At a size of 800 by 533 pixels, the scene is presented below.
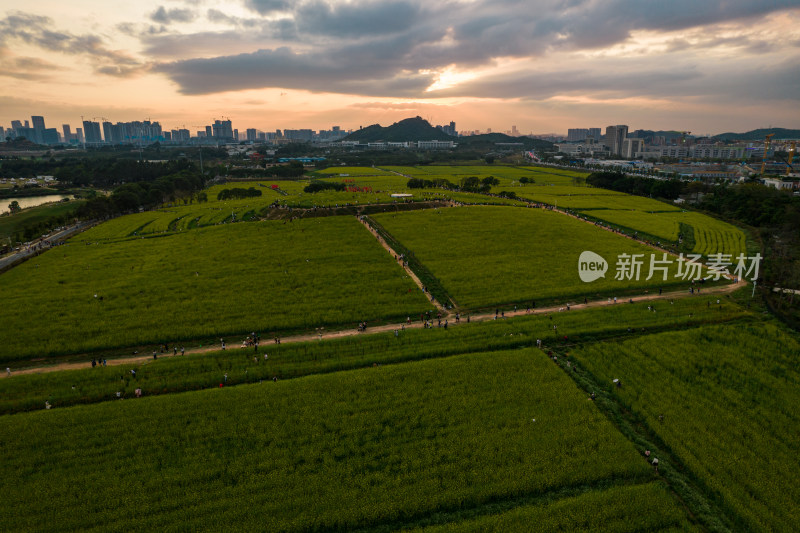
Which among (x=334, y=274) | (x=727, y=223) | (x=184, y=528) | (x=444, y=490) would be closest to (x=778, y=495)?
(x=444, y=490)

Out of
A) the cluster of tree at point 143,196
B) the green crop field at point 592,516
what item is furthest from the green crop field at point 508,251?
the cluster of tree at point 143,196

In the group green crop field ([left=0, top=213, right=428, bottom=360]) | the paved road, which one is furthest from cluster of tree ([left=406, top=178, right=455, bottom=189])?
the paved road

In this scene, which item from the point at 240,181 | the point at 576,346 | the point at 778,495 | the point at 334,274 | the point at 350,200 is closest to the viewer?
the point at 778,495

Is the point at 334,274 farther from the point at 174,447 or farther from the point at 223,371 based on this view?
the point at 174,447

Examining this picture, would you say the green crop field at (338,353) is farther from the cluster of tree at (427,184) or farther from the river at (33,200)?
the river at (33,200)

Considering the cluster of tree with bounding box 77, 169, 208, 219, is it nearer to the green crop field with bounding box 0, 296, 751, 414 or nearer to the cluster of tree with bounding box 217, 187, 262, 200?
the cluster of tree with bounding box 217, 187, 262, 200
